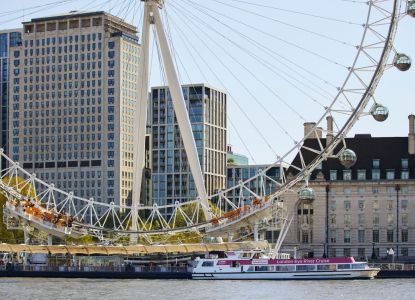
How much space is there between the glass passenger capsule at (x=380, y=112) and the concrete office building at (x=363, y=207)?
58.9 metres

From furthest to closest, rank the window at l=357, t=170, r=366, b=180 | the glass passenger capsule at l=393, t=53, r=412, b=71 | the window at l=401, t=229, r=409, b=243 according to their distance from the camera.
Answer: the window at l=357, t=170, r=366, b=180 < the window at l=401, t=229, r=409, b=243 < the glass passenger capsule at l=393, t=53, r=412, b=71

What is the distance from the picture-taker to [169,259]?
452ft

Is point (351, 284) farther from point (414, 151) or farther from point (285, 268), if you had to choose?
point (414, 151)

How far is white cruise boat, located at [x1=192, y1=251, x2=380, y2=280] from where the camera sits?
126250mm

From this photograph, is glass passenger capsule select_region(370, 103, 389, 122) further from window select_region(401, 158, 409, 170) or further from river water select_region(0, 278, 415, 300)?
window select_region(401, 158, 409, 170)

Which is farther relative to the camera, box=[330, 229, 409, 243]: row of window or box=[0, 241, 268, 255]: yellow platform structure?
box=[330, 229, 409, 243]: row of window

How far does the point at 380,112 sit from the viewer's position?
365 feet

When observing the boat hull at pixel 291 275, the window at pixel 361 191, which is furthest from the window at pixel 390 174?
the boat hull at pixel 291 275

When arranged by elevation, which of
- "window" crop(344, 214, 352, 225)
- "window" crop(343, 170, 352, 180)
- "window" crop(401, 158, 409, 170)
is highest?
"window" crop(401, 158, 409, 170)

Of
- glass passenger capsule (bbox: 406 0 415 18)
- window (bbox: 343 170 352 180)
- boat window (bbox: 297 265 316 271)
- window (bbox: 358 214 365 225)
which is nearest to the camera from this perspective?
glass passenger capsule (bbox: 406 0 415 18)

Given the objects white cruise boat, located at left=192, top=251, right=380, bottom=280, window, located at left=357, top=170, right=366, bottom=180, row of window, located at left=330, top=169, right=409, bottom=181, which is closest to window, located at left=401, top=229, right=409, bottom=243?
row of window, located at left=330, top=169, right=409, bottom=181

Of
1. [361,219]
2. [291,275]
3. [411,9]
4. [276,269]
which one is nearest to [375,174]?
[361,219]

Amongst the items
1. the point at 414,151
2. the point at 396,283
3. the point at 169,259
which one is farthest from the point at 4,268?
the point at 414,151

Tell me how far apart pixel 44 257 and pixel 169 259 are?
54.3 ft
